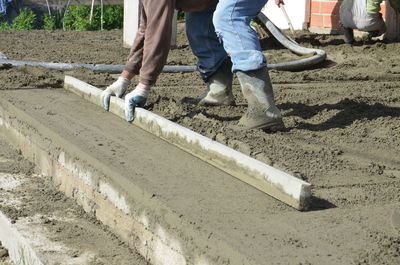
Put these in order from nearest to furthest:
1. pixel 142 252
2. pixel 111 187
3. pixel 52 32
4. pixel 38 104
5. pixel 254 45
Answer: pixel 142 252, pixel 111 187, pixel 254 45, pixel 38 104, pixel 52 32

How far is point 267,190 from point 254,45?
1483 mm

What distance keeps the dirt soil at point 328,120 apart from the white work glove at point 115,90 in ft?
0.84

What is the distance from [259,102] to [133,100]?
89 cm

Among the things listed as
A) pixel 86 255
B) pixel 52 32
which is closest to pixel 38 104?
pixel 86 255

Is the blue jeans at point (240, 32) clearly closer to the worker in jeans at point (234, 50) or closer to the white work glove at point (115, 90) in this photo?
the worker in jeans at point (234, 50)

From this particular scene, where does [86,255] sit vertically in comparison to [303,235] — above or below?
below

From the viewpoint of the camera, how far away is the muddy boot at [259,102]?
5.24 meters

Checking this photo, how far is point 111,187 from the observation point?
435cm

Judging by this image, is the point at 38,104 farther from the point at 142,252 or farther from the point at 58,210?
the point at 142,252

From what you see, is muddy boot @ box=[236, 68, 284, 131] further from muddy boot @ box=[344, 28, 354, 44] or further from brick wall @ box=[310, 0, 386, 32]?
brick wall @ box=[310, 0, 386, 32]

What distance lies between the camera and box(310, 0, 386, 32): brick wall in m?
11.8

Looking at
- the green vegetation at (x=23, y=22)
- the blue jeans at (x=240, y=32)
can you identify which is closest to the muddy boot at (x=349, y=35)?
the blue jeans at (x=240, y=32)

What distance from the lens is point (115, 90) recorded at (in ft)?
19.5

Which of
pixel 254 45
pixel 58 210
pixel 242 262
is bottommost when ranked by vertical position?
pixel 58 210
